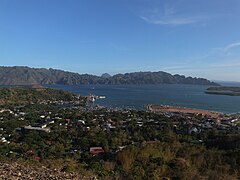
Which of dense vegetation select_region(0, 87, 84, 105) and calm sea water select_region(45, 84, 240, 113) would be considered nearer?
dense vegetation select_region(0, 87, 84, 105)

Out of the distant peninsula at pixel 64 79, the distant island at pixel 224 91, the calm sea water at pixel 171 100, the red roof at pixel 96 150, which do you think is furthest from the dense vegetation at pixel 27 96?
the distant peninsula at pixel 64 79

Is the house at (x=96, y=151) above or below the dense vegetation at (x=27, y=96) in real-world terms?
below

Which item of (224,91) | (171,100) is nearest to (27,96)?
(171,100)

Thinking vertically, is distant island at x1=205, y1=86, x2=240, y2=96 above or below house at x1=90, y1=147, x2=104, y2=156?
above

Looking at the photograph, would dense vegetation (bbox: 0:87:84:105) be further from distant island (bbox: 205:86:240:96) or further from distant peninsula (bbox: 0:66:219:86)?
distant peninsula (bbox: 0:66:219:86)

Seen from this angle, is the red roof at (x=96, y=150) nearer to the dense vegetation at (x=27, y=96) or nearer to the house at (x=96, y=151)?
the house at (x=96, y=151)

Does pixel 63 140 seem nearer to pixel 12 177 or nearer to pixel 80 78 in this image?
pixel 12 177

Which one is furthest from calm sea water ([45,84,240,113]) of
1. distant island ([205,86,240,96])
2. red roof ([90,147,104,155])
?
red roof ([90,147,104,155])

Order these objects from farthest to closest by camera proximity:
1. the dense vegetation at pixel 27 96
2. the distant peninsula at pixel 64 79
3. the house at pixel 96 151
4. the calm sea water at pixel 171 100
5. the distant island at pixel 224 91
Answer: the distant peninsula at pixel 64 79 < the distant island at pixel 224 91 < the calm sea water at pixel 171 100 < the dense vegetation at pixel 27 96 < the house at pixel 96 151

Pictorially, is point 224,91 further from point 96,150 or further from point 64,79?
point 96,150

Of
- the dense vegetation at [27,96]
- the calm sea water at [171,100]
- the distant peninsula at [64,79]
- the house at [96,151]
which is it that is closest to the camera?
the house at [96,151]

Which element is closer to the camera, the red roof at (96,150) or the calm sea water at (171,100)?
the red roof at (96,150)

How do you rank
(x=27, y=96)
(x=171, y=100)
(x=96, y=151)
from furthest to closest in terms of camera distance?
(x=171, y=100)
(x=27, y=96)
(x=96, y=151)
